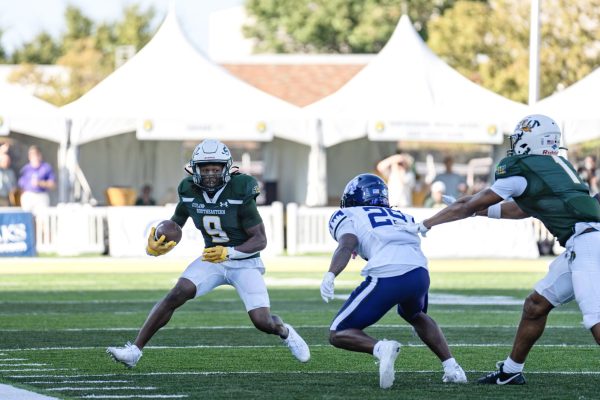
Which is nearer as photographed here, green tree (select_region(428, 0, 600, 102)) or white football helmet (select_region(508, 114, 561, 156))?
white football helmet (select_region(508, 114, 561, 156))

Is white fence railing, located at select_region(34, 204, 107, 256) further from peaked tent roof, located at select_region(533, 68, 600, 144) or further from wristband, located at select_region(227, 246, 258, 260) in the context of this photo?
wristband, located at select_region(227, 246, 258, 260)

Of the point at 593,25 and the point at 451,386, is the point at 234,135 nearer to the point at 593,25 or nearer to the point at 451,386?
the point at 451,386

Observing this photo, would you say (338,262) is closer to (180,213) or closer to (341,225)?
(341,225)

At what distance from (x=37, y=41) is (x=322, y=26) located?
698 inches

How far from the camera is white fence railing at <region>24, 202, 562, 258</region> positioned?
932 inches

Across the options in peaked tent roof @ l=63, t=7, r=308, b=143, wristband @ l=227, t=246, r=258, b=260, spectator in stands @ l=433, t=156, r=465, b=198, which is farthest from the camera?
spectator in stands @ l=433, t=156, r=465, b=198

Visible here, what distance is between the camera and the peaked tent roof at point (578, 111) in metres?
25.4

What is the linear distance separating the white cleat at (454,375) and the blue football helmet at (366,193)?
114 cm

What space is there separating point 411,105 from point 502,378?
1704cm

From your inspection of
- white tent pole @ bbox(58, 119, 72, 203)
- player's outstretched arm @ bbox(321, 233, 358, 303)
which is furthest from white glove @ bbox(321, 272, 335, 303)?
white tent pole @ bbox(58, 119, 72, 203)

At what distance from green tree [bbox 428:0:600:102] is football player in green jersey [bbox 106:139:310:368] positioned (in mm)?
33087

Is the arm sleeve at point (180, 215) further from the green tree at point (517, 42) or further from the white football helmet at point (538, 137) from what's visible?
the green tree at point (517, 42)

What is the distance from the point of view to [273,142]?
29.2 meters

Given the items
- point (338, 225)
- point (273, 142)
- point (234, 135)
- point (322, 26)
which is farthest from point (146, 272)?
point (322, 26)
